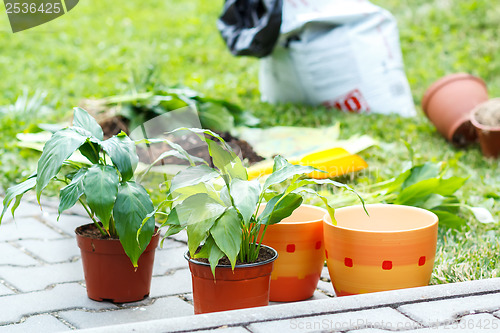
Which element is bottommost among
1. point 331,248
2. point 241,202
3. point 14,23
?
point 331,248

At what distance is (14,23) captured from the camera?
55.9 inches

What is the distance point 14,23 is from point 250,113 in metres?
2.74

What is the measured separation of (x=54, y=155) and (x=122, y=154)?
17cm

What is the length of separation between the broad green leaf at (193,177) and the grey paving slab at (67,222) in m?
1.01

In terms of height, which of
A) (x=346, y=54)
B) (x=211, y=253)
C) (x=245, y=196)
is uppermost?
(x=346, y=54)

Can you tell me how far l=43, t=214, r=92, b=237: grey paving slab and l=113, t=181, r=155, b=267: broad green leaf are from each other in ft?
2.97

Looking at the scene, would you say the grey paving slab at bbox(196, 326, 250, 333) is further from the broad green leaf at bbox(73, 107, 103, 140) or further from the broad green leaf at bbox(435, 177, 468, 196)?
the broad green leaf at bbox(435, 177, 468, 196)

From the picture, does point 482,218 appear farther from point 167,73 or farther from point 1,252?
point 167,73

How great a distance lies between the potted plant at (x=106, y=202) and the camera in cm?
159

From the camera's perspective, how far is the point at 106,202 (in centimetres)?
159

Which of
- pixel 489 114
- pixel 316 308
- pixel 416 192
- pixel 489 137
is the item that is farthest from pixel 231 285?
pixel 489 114

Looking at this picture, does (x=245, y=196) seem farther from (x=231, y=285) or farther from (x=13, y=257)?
(x=13, y=257)

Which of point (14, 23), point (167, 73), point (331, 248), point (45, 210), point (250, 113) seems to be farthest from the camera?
point (167, 73)

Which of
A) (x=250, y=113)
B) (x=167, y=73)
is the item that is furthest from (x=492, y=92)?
(x=167, y=73)
